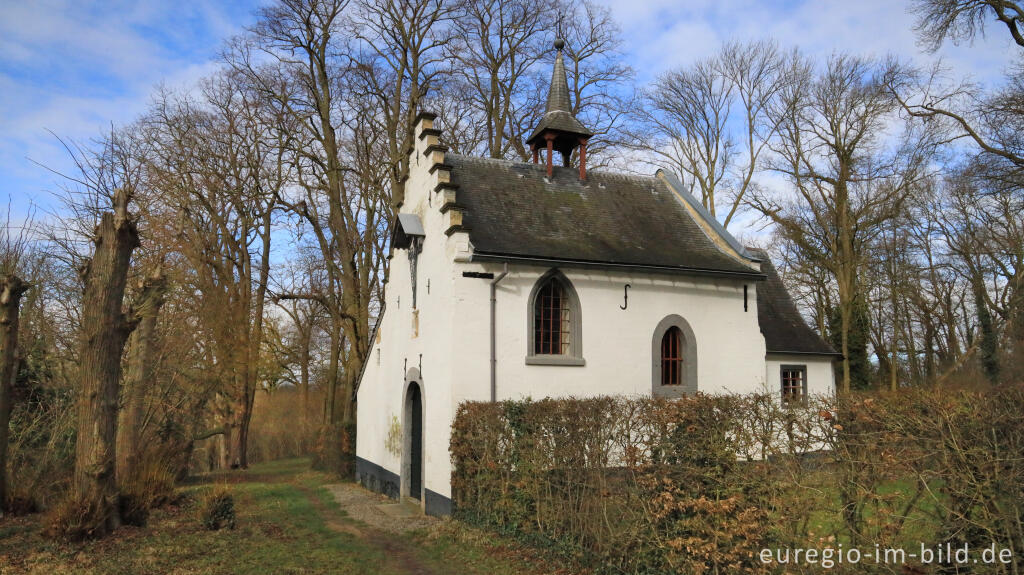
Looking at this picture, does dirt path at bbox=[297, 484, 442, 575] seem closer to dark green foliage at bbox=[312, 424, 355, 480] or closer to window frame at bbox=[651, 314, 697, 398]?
dark green foliage at bbox=[312, 424, 355, 480]

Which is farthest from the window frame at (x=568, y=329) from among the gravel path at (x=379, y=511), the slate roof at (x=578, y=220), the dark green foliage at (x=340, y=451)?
the dark green foliage at (x=340, y=451)

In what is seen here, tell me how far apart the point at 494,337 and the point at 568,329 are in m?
1.80

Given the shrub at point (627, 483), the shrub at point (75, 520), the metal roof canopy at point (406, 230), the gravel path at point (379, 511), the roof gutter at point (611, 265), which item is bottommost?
the gravel path at point (379, 511)

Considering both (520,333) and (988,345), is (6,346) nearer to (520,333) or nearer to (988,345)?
(520,333)

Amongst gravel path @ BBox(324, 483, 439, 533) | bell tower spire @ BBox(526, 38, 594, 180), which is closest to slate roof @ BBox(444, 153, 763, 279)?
bell tower spire @ BBox(526, 38, 594, 180)

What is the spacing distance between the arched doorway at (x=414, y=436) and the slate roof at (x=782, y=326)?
9.36m

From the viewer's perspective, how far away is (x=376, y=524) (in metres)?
13.9

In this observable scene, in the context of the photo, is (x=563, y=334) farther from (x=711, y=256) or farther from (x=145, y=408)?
(x=145, y=408)

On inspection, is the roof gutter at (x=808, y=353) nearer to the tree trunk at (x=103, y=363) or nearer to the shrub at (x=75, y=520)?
the tree trunk at (x=103, y=363)

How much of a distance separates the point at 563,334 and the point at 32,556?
32.3 ft

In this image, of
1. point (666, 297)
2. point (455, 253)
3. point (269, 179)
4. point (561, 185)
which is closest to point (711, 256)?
point (666, 297)

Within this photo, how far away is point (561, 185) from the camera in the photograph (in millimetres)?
18047

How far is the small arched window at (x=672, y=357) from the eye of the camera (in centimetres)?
1616

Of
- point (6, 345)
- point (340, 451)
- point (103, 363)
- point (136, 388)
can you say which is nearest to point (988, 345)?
point (340, 451)
